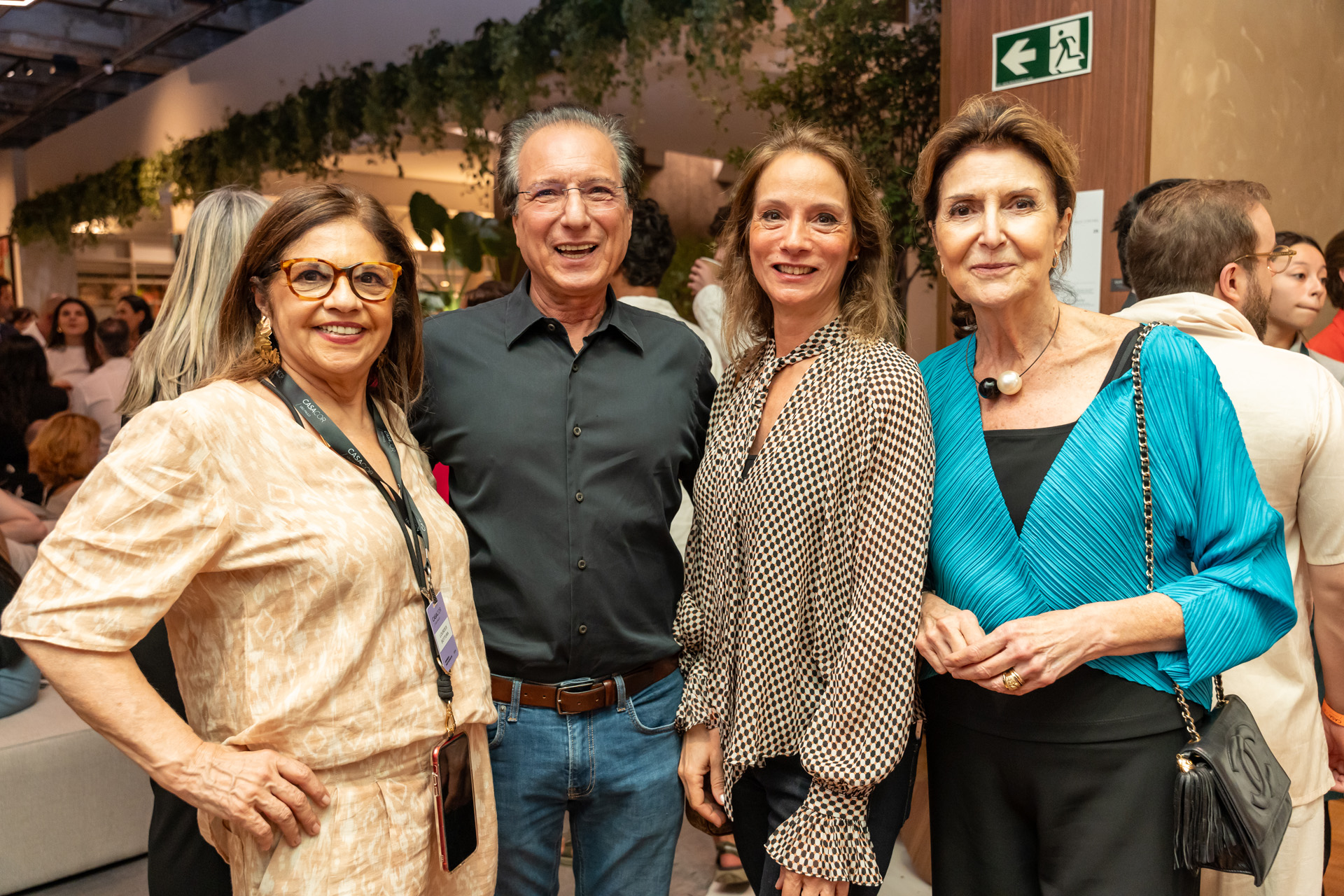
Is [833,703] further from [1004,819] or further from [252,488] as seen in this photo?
[252,488]

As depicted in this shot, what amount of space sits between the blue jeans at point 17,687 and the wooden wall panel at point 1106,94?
4219 mm

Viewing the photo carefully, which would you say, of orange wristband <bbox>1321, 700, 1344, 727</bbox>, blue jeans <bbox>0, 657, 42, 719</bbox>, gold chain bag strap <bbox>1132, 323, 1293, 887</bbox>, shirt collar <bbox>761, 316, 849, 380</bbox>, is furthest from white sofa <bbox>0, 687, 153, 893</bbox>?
orange wristband <bbox>1321, 700, 1344, 727</bbox>

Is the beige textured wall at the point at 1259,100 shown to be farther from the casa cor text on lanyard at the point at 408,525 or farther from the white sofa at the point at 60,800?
the white sofa at the point at 60,800

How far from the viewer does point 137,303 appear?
632cm

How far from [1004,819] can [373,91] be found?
7.66 meters

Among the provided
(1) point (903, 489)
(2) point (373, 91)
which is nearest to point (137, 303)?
(2) point (373, 91)

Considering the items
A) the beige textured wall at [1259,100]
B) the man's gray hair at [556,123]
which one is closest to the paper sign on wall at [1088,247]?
the beige textured wall at [1259,100]

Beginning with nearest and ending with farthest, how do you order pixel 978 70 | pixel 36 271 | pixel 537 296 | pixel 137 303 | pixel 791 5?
pixel 537 296 → pixel 978 70 → pixel 791 5 → pixel 137 303 → pixel 36 271

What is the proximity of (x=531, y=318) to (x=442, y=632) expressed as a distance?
2.19ft

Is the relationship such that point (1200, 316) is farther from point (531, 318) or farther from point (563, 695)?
point (563, 695)

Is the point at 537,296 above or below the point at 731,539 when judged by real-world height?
above

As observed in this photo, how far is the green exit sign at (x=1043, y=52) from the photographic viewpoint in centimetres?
384

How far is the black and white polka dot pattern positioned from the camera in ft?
4.68

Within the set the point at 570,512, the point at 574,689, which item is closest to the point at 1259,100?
the point at 570,512
